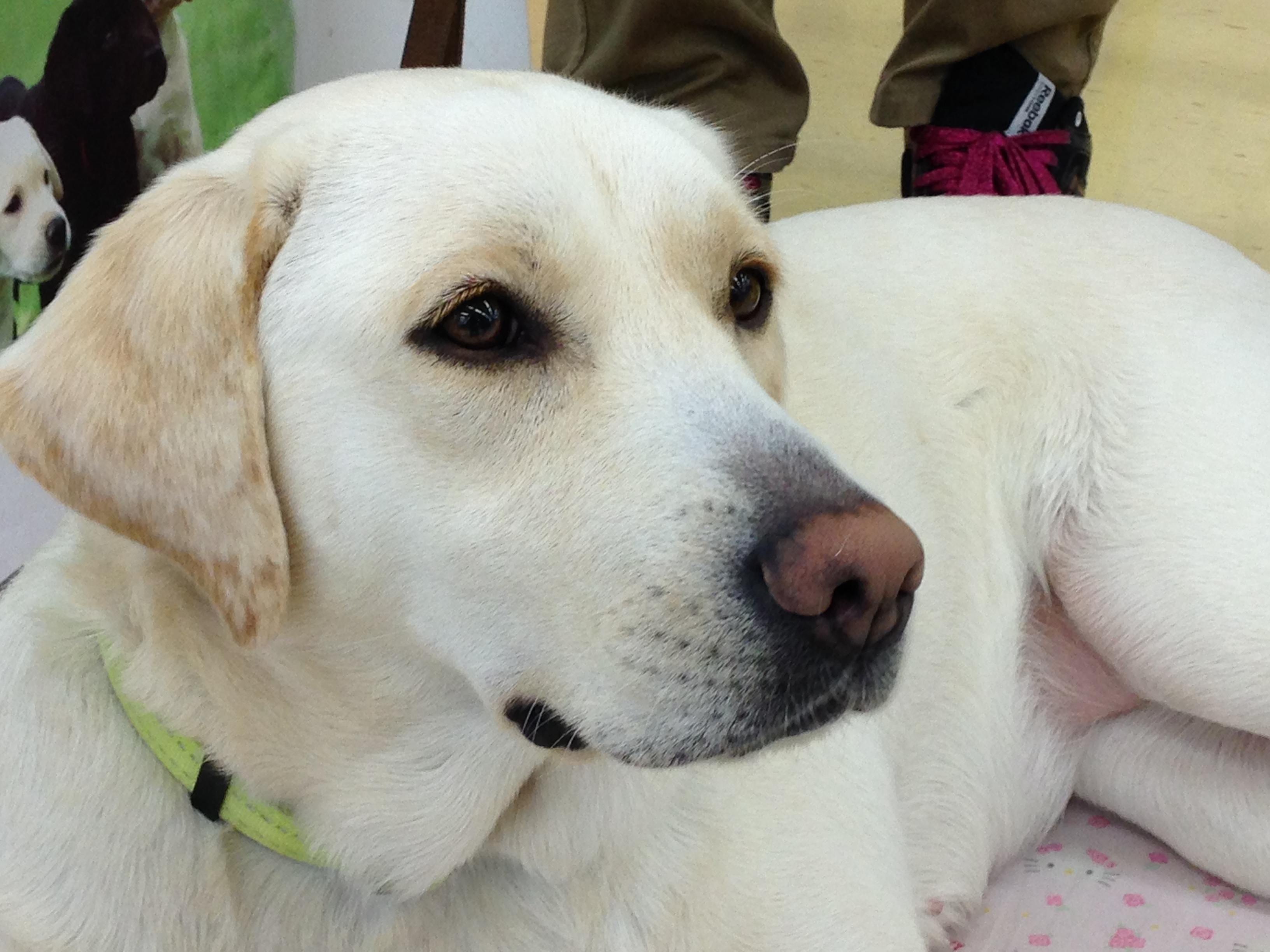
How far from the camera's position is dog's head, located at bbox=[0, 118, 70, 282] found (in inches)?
81.6

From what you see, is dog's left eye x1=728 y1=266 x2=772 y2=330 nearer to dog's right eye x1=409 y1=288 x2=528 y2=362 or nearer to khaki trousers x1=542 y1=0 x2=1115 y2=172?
dog's right eye x1=409 y1=288 x2=528 y2=362

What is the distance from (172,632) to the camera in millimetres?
1209

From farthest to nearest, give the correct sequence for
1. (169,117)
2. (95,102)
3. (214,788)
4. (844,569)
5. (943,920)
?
(169,117), (95,102), (943,920), (214,788), (844,569)

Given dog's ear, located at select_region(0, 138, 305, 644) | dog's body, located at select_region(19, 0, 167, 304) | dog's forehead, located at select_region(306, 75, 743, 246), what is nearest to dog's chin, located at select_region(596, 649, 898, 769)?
dog's ear, located at select_region(0, 138, 305, 644)

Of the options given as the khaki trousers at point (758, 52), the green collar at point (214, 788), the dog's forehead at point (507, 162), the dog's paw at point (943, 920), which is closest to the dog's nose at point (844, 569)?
the dog's forehead at point (507, 162)

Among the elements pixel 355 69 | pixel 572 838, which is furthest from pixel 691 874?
pixel 355 69

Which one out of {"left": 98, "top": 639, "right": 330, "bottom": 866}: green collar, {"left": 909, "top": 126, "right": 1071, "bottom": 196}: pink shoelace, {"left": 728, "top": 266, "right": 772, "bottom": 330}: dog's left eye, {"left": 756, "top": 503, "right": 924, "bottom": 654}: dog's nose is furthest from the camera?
{"left": 909, "top": 126, "right": 1071, "bottom": 196}: pink shoelace

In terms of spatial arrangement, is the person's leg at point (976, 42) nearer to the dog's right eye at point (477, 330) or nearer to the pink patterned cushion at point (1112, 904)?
the pink patterned cushion at point (1112, 904)

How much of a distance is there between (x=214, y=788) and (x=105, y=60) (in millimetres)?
1619

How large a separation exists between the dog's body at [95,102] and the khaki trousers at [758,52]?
941 mm

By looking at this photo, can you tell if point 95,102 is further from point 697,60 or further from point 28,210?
point 697,60

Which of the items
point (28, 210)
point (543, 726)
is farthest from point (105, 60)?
point (543, 726)

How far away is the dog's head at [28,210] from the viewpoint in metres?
2.07

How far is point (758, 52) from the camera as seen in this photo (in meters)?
2.96
